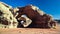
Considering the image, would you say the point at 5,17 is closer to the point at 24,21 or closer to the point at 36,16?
the point at 24,21

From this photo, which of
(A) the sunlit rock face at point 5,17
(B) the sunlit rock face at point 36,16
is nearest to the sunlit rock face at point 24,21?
(B) the sunlit rock face at point 36,16

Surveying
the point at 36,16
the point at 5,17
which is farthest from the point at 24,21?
the point at 5,17

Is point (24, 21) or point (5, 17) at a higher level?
point (5, 17)

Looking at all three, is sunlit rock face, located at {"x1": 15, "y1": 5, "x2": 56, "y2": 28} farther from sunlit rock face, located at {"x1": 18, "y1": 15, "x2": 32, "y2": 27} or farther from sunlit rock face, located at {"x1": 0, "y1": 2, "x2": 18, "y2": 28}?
sunlit rock face, located at {"x1": 0, "y1": 2, "x2": 18, "y2": 28}

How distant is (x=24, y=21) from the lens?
11062 millimetres

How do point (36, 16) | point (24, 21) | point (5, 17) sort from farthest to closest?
point (36, 16) → point (24, 21) → point (5, 17)

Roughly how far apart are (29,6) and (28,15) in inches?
32.6

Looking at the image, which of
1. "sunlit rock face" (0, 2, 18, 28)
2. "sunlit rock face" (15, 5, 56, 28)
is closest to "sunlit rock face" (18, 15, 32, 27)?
"sunlit rock face" (15, 5, 56, 28)

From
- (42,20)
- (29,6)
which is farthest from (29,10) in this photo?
(42,20)

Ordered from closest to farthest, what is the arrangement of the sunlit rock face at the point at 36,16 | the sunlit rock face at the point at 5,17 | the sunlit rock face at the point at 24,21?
the sunlit rock face at the point at 5,17 < the sunlit rock face at the point at 36,16 < the sunlit rock face at the point at 24,21

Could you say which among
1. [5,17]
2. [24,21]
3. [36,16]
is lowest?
[24,21]

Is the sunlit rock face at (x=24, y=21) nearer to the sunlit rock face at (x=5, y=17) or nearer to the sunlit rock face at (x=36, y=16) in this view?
the sunlit rock face at (x=36, y=16)

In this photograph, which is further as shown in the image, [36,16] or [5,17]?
[36,16]

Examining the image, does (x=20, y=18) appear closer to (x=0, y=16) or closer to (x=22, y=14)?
(x=22, y=14)
